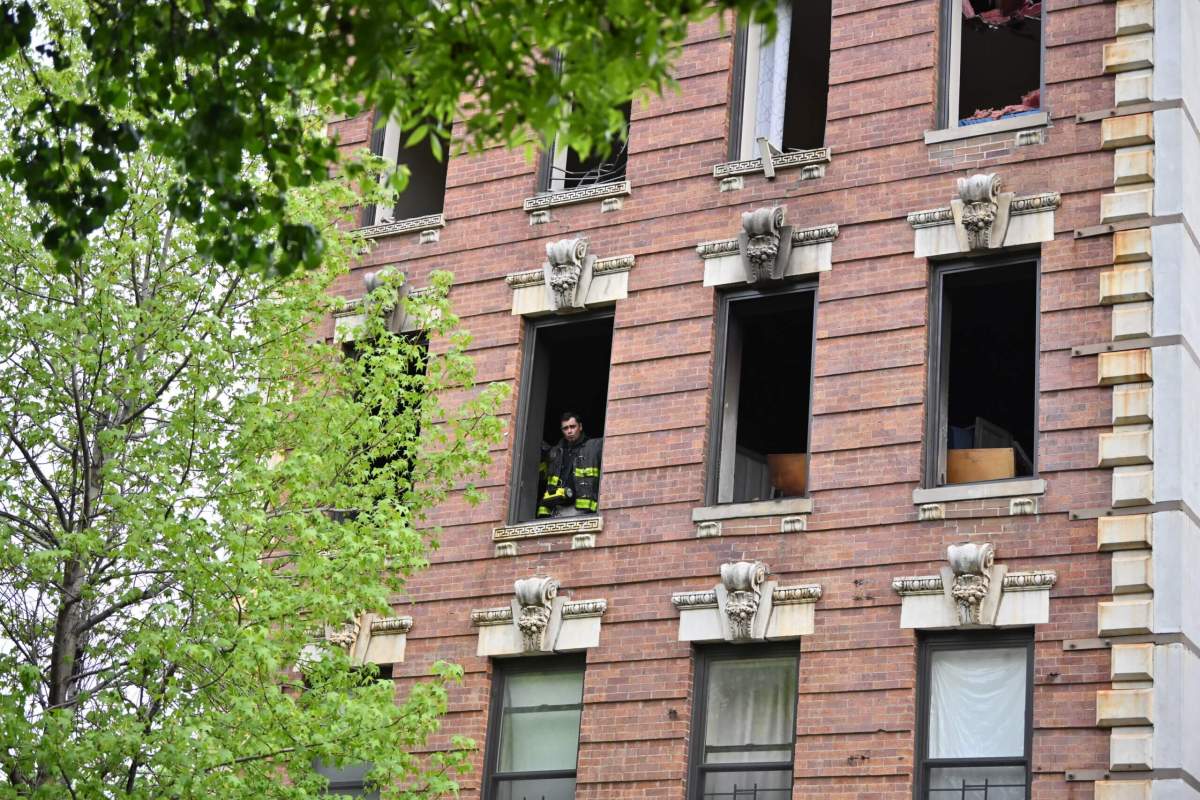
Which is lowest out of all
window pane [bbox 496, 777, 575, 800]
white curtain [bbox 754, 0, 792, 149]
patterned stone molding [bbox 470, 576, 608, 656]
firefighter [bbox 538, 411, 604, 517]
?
window pane [bbox 496, 777, 575, 800]

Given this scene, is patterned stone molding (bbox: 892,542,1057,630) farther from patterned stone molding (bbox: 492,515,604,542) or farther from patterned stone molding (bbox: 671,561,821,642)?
patterned stone molding (bbox: 492,515,604,542)

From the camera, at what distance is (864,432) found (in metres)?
18.6

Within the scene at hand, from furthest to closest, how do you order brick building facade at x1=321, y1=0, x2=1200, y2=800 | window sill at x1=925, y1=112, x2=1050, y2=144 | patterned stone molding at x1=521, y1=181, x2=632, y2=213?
patterned stone molding at x1=521, y1=181, x2=632, y2=213
window sill at x1=925, y1=112, x2=1050, y2=144
brick building facade at x1=321, y1=0, x2=1200, y2=800

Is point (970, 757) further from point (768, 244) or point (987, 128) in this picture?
point (987, 128)

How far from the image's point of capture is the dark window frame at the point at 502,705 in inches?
760

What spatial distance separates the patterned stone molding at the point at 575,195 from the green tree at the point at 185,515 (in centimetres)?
435

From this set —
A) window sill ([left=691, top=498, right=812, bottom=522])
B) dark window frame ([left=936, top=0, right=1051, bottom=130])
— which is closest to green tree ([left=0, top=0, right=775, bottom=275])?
window sill ([left=691, top=498, right=812, bottom=522])

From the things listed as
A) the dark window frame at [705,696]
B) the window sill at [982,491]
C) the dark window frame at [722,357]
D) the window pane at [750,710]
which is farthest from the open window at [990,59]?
the window pane at [750,710]

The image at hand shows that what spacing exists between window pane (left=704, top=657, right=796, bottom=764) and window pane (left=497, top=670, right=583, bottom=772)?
1.50 metres

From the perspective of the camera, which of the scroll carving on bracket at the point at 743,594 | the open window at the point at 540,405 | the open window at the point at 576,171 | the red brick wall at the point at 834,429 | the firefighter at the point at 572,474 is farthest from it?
the open window at the point at 576,171

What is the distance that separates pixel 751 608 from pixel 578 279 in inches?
174

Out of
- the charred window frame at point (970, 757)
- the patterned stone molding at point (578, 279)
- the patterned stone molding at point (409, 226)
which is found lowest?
the charred window frame at point (970, 757)

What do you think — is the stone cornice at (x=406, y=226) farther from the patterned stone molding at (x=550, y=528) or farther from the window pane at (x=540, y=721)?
the window pane at (x=540, y=721)

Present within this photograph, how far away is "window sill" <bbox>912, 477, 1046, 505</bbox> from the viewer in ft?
57.1
